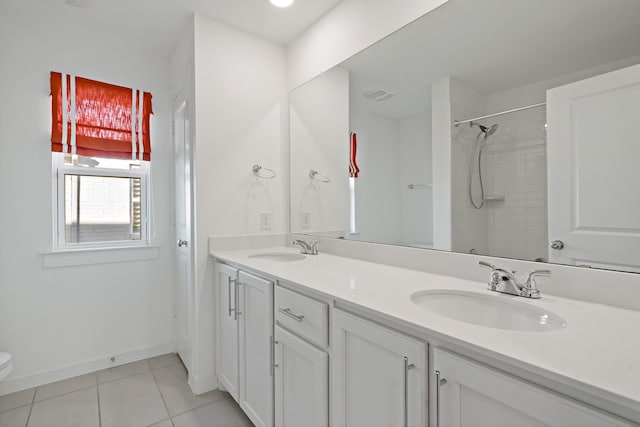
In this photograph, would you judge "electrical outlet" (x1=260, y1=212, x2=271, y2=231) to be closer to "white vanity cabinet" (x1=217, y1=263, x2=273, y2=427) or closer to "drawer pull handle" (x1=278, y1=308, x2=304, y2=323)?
"white vanity cabinet" (x1=217, y1=263, x2=273, y2=427)

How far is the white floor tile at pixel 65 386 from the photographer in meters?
2.04

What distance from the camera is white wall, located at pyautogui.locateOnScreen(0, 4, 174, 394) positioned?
2.07 m

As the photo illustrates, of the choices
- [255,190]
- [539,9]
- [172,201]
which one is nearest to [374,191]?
[255,190]

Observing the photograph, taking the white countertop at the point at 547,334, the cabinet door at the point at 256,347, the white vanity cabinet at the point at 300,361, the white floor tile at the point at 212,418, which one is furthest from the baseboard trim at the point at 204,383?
the white countertop at the point at 547,334

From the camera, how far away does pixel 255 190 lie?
7.66 ft

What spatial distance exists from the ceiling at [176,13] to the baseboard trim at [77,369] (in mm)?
2389

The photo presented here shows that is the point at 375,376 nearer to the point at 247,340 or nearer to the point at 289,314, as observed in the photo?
the point at 289,314

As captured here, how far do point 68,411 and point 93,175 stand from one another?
158cm

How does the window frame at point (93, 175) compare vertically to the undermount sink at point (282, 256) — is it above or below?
above

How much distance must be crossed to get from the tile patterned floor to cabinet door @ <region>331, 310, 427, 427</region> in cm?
102

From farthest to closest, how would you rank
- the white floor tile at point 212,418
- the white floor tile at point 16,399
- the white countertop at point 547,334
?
the white floor tile at point 16,399 < the white floor tile at point 212,418 < the white countertop at point 547,334

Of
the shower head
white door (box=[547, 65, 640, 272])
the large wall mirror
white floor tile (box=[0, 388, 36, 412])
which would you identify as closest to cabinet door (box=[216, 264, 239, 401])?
the large wall mirror

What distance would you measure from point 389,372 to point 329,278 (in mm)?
510

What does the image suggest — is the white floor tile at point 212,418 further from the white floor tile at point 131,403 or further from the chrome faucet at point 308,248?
the chrome faucet at point 308,248
